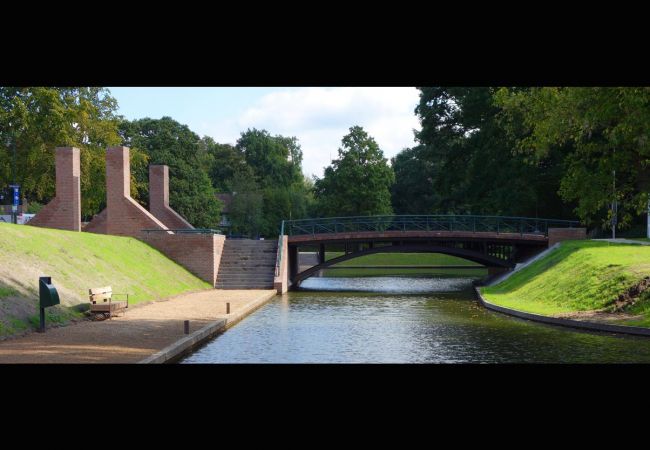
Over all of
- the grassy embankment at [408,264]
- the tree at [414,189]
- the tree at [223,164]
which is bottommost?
the grassy embankment at [408,264]

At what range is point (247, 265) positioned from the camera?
3800 cm

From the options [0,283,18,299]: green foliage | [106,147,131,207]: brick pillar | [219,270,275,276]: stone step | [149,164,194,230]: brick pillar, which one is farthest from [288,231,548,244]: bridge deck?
[0,283,18,299]: green foliage

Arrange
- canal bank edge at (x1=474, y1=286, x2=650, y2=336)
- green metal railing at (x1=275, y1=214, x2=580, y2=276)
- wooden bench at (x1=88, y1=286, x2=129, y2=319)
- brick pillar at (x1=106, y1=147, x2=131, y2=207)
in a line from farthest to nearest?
→ green metal railing at (x1=275, y1=214, x2=580, y2=276), brick pillar at (x1=106, y1=147, x2=131, y2=207), wooden bench at (x1=88, y1=286, x2=129, y2=319), canal bank edge at (x1=474, y1=286, x2=650, y2=336)

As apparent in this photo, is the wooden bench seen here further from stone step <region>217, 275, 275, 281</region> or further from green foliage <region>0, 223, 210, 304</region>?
stone step <region>217, 275, 275, 281</region>

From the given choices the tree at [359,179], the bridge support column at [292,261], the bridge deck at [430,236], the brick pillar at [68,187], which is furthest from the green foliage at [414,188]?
the brick pillar at [68,187]

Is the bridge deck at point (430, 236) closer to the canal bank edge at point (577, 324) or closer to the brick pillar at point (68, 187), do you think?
the brick pillar at point (68, 187)

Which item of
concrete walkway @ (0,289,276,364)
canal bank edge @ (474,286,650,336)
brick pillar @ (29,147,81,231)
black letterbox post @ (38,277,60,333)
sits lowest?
canal bank edge @ (474,286,650,336)

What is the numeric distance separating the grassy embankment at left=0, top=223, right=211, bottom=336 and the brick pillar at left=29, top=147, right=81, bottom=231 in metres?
2.16

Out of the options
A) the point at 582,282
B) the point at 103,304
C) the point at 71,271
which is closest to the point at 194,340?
the point at 103,304

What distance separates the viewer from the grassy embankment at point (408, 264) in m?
56.3

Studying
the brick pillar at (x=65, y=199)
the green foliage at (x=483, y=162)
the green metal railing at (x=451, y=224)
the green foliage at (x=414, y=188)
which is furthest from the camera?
the green foliage at (x=414, y=188)

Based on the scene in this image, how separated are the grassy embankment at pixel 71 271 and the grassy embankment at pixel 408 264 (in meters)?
24.4

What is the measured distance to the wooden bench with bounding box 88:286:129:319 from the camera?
20344mm
